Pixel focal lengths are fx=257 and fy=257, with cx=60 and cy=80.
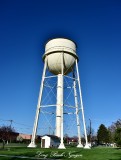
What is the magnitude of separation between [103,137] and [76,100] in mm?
54924

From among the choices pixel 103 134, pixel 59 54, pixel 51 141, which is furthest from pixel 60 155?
pixel 103 134

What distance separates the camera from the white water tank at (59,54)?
3341cm

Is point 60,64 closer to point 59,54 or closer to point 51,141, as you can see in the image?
point 59,54

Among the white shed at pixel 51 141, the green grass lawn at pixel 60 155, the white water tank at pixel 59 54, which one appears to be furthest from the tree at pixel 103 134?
the green grass lawn at pixel 60 155

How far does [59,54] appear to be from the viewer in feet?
109

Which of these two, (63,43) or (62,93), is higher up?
(63,43)

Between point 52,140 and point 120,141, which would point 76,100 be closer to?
point 52,140

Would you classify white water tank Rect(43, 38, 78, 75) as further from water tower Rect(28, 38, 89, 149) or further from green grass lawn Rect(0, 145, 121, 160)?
green grass lawn Rect(0, 145, 121, 160)

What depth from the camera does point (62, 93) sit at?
1296 inches

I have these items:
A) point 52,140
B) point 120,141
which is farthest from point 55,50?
point 120,141

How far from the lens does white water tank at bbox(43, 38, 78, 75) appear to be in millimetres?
33406

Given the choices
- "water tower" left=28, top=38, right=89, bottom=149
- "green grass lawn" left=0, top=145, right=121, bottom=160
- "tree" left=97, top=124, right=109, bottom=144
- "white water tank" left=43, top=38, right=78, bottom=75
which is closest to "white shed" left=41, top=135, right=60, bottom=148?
"water tower" left=28, top=38, right=89, bottom=149

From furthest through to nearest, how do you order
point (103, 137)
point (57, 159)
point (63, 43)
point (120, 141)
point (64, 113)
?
point (103, 137)
point (120, 141)
point (63, 43)
point (64, 113)
point (57, 159)

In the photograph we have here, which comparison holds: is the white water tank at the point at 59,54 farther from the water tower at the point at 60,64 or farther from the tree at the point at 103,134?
the tree at the point at 103,134
